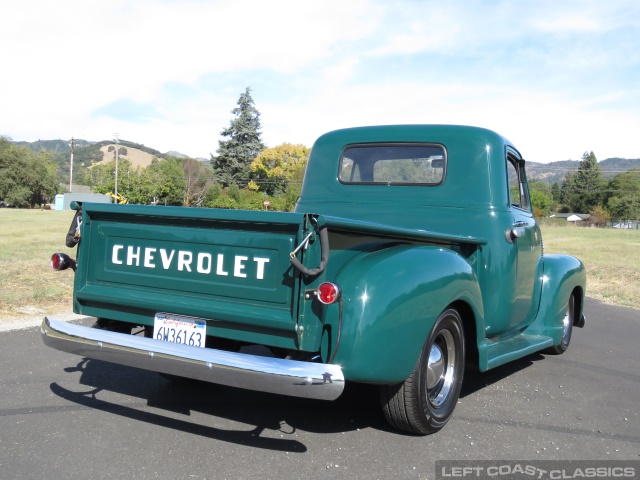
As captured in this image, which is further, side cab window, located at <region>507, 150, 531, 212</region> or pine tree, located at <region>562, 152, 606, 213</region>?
pine tree, located at <region>562, 152, 606, 213</region>

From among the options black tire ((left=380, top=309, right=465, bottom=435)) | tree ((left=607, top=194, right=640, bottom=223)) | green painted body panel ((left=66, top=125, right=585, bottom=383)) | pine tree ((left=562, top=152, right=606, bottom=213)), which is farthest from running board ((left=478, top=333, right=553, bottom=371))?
pine tree ((left=562, top=152, right=606, bottom=213))

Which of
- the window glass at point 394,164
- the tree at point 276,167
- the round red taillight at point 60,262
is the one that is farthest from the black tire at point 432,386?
the tree at point 276,167

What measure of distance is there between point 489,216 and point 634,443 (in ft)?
5.88

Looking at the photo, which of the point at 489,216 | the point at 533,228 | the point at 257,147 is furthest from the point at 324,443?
the point at 257,147

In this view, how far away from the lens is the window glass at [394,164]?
483cm

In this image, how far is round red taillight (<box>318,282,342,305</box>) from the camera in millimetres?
2857

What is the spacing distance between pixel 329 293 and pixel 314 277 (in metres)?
0.14

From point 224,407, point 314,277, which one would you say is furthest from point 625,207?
point 314,277

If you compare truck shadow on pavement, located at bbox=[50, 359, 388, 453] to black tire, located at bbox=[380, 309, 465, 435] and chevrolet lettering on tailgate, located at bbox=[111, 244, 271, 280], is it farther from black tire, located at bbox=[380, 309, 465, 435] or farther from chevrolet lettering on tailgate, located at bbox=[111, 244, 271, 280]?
chevrolet lettering on tailgate, located at bbox=[111, 244, 271, 280]

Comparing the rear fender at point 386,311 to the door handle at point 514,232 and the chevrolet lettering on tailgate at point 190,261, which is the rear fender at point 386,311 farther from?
the door handle at point 514,232

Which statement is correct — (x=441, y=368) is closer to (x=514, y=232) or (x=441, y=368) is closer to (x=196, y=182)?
(x=514, y=232)

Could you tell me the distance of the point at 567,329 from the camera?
242 inches

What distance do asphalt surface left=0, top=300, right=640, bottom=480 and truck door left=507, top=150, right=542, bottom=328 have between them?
60cm

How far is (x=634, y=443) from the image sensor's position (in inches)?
141
